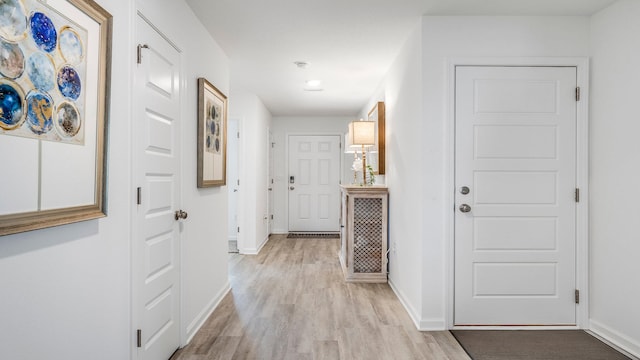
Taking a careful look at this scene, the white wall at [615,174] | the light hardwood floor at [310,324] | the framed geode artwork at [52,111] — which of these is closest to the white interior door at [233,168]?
the light hardwood floor at [310,324]

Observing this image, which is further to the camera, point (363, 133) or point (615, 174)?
point (363, 133)

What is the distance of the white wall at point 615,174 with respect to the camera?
2.22 metres

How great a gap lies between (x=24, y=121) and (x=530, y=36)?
9.82 feet

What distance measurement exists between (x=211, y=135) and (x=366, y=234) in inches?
78.2

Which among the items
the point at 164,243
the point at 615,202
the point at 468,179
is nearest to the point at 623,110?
the point at 615,202

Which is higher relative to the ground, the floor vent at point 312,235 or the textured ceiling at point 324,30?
the textured ceiling at point 324,30

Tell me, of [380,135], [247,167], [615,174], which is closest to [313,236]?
[247,167]

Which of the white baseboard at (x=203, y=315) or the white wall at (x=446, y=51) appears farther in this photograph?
the white wall at (x=446, y=51)

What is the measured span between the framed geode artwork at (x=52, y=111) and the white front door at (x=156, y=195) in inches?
13.6

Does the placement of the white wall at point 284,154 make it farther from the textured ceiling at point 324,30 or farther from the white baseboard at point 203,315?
the white baseboard at point 203,315

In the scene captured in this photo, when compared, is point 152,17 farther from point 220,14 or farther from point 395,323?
point 395,323

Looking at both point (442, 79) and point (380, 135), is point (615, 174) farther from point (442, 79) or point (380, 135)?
point (380, 135)

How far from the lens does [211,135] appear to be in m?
2.79

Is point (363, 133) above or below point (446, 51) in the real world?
below
